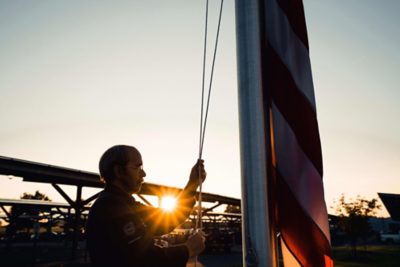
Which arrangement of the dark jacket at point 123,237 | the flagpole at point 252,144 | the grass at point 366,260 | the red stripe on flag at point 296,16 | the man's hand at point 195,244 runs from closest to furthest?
the flagpole at point 252,144
the dark jacket at point 123,237
the man's hand at point 195,244
the red stripe on flag at point 296,16
the grass at point 366,260

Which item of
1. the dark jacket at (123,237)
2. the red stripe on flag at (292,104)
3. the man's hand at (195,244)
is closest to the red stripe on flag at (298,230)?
the red stripe on flag at (292,104)

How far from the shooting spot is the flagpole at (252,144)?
1.18 metres

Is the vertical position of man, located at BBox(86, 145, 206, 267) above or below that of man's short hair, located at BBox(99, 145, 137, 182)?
below

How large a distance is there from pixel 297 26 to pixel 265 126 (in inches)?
31.2

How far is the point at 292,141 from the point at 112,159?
936 mm

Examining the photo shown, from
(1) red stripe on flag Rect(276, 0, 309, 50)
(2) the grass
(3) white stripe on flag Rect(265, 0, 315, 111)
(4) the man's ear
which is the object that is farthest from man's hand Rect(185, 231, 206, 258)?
(2) the grass

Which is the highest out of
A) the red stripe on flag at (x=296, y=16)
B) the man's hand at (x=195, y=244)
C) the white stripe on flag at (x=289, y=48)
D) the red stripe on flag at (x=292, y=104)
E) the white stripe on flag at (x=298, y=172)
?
the red stripe on flag at (x=296, y=16)

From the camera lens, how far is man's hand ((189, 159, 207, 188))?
1.64 meters

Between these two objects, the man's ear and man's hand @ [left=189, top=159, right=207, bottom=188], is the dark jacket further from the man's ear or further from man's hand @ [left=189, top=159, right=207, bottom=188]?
man's hand @ [left=189, top=159, right=207, bottom=188]

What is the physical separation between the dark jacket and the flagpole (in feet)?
1.29

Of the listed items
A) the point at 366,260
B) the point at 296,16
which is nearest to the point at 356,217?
the point at 366,260

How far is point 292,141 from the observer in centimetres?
158

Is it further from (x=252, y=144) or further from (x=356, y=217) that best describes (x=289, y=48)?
(x=356, y=217)

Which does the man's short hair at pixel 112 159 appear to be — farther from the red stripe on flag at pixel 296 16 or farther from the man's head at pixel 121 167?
the red stripe on flag at pixel 296 16
